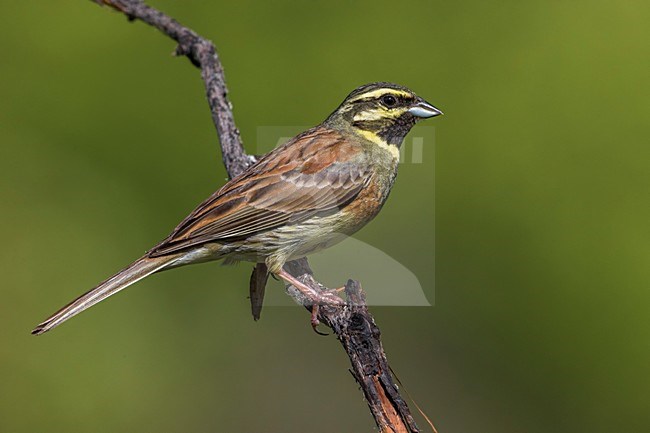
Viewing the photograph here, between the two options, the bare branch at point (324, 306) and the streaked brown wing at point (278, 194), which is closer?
the bare branch at point (324, 306)

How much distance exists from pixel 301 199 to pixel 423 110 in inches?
26.2

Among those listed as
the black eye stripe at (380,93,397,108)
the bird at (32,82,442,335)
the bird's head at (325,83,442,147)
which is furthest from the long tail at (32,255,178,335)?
the black eye stripe at (380,93,397,108)

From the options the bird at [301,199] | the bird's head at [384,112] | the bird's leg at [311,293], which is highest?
the bird's head at [384,112]

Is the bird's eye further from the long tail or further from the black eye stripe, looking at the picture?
the long tail

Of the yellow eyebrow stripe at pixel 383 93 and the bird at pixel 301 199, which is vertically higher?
the yellow eyebrow stripe at pixel 383 93

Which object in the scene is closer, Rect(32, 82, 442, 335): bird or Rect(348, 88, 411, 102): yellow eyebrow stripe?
Rect(32, 82, 442, 335): bird

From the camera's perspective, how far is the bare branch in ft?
9.37

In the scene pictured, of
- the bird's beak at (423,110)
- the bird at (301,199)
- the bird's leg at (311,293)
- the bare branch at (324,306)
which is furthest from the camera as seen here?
the bird's beak at (423,110)

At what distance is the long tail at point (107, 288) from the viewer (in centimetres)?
347

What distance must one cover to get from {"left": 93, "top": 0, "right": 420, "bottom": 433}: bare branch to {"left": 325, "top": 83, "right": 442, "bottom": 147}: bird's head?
1.94ft

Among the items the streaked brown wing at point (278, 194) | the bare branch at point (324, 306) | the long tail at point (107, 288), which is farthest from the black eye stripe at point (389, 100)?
the long tail at point (107, 288)

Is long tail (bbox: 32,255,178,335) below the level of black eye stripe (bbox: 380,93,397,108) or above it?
below

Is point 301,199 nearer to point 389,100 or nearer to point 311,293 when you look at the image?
point 311,293

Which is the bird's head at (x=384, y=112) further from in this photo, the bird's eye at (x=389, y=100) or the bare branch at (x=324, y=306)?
the bare branch at (x=324, y=306)
